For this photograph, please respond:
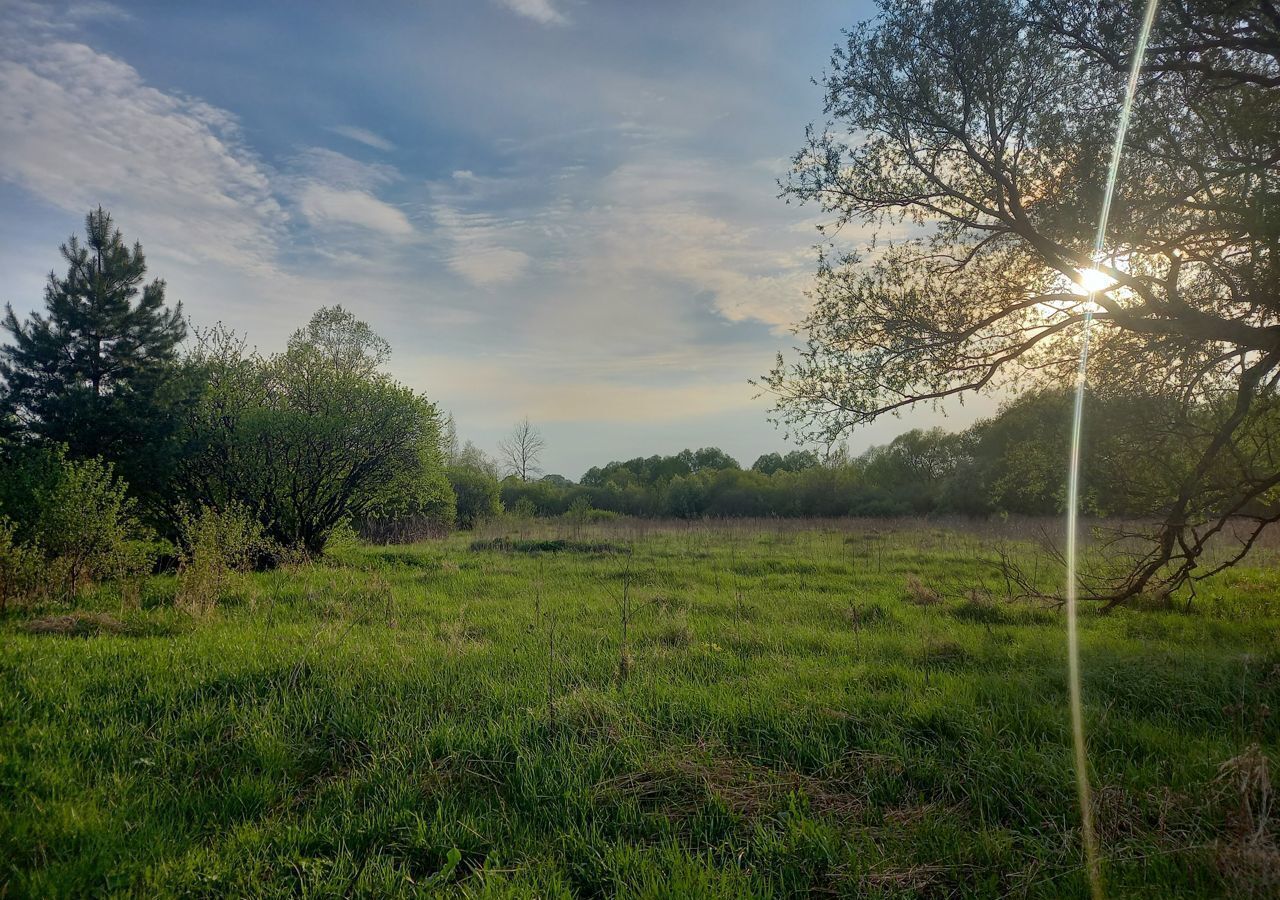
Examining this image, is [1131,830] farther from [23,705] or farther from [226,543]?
[226,543]

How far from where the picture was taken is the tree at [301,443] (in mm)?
14109

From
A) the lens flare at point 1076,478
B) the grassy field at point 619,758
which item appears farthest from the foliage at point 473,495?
the lens flare at point 1076,478

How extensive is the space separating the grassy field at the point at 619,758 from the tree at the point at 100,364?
8700 mm

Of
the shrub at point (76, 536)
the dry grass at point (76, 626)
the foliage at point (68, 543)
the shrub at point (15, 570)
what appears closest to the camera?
the dry grass at point (76, 626)

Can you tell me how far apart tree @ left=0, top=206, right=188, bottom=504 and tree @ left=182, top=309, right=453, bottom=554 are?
0.99m

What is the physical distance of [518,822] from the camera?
3543 mm

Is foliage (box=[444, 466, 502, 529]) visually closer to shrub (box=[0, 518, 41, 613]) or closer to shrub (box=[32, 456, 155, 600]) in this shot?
shrub (box=[32, 456, 155, 600])

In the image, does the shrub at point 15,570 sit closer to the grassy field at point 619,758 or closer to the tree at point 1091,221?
the grassy field at point 619,758

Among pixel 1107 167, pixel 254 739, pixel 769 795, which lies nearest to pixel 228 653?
pixel 254 739

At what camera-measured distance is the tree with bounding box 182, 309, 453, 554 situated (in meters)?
14.1

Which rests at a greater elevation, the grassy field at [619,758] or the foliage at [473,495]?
the foliage at [473,495]

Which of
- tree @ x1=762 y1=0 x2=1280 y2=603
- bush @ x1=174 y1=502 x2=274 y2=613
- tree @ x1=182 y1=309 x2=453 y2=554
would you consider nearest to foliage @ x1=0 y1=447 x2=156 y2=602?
bush @ x1=174 y1=502 x2=274 y2=613

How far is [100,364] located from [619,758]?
2202cm

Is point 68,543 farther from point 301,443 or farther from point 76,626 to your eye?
point 301,443
